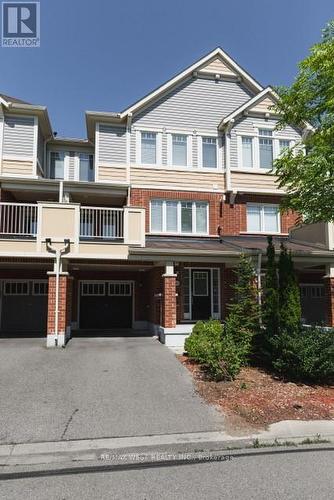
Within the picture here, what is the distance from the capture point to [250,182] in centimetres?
1703

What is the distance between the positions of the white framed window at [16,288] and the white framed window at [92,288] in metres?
2.41

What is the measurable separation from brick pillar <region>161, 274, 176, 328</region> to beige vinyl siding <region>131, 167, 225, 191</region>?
5157 mm

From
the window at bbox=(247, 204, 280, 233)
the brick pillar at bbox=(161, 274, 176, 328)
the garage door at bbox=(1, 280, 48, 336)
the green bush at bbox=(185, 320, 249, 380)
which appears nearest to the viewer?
the green bush at bbox=(185, 320, 249, 380)

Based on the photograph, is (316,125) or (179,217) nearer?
(316,125)

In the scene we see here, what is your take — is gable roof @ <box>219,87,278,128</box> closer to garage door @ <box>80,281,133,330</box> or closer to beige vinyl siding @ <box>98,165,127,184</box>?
beige vinyl siding @ <box>98,165,127,184</box>

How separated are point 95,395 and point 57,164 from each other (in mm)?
13471

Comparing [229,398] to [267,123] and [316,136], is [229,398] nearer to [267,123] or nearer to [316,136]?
[316,136]

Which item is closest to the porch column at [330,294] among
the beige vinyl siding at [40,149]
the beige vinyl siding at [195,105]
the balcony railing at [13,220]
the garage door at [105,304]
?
the beige vinyl siding at [195,105]

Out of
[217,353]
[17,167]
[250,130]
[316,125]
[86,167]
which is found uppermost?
[250,130]

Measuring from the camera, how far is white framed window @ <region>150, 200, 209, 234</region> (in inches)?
646

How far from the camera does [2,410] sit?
7.10 m

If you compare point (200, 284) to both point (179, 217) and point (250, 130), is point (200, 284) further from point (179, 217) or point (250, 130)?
point (250, 130)

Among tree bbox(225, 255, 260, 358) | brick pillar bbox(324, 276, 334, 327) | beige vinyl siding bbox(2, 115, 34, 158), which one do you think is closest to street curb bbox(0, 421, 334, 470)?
Answer: tree bbox(225, 255, 260, 358)

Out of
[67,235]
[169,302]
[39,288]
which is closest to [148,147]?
[67,235]
